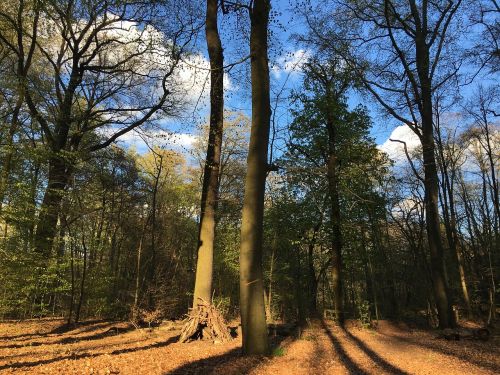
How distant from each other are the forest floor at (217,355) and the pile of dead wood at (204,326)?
0.29m

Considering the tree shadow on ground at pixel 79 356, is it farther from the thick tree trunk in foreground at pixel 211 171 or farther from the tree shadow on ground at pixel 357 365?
the tree shadow on ground at pixel 357 365

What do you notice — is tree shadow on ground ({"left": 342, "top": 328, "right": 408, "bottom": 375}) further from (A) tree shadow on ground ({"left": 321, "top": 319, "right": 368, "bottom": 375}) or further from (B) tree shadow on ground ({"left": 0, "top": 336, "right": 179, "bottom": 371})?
(B) tree shadow on ground ({"left": 0, "top": 336, "right": 179, "bottom": 371})

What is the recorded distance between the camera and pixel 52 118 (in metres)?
18.3

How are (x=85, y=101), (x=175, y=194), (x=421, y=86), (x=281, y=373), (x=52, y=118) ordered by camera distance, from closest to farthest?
(x=281, y=373) → (x=421, y=86) → (x=52, y=118) → (x=85, y=101) → (x=175, y=194)

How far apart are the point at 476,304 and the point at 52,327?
20.3m

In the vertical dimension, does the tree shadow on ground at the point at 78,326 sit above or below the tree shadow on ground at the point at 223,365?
above

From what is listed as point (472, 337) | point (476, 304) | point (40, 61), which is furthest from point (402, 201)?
point (40, 61)

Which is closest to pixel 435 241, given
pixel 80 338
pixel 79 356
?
pixel 79 356

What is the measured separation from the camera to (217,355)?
25.5ft

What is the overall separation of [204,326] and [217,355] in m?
1.86

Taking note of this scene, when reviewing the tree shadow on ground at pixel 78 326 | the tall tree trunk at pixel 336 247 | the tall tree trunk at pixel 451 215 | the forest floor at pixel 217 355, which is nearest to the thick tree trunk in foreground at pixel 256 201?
the forest floor at pixel 217 355

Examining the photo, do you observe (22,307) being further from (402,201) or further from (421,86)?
(402,201)

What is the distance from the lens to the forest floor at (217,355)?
6469mm

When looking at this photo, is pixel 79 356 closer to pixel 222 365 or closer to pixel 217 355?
pixel 217 355
